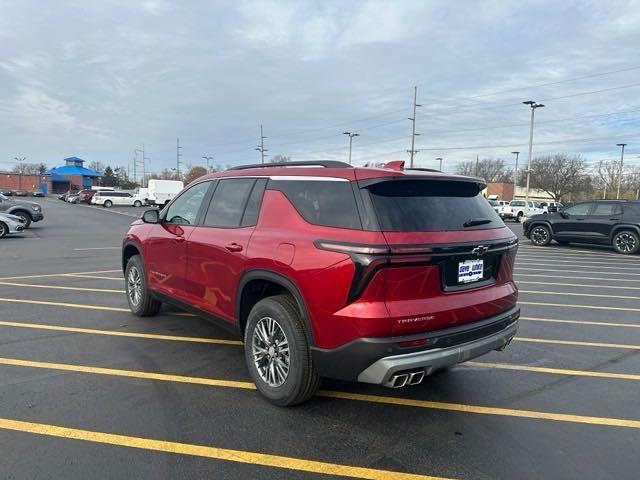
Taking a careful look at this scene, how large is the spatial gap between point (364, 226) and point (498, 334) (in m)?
1.44

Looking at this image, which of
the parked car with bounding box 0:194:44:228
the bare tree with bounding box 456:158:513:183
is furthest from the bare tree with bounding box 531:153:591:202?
the parked car with bounding box 0:194:44:228

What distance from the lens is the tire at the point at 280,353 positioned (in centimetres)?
341

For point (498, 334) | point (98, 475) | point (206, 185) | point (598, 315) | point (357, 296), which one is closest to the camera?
point (98, 475)

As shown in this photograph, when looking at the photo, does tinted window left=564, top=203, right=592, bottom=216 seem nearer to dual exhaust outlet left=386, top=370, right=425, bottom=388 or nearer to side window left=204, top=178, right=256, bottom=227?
side window left=204, top=178, right=256, bottom=227

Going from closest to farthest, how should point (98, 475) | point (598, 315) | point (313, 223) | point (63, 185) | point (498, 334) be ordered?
point (98, 475) → point (313, 223) → point (498, 334) → point (598, 315) → point (63, 185)

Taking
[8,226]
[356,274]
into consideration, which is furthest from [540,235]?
[8,226]

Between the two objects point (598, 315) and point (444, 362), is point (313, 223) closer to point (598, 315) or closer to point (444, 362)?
point (444, 362)

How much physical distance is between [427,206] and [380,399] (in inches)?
63.8

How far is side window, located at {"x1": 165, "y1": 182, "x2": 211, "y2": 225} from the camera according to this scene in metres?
4.95

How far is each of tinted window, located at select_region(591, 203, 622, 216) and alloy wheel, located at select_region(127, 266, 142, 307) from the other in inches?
583

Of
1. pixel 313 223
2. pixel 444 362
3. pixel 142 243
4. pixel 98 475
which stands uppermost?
pixel 313 223

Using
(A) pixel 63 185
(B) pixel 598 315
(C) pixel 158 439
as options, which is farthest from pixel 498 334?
(A) pixel 63 185

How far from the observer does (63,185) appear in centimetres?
9725

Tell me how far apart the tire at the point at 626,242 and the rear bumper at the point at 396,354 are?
14170mm
